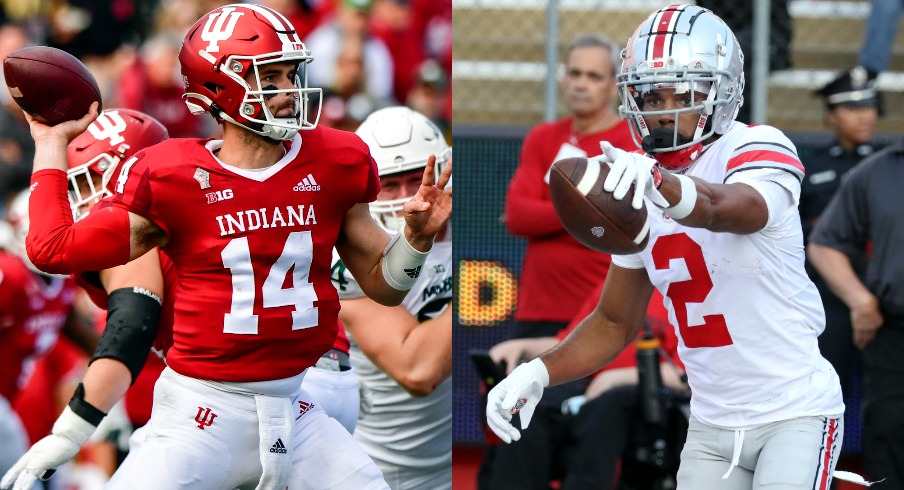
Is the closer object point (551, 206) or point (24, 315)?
point (24, 315)

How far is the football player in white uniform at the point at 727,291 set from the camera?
3367 mm

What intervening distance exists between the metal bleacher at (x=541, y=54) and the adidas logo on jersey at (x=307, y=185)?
417 cm

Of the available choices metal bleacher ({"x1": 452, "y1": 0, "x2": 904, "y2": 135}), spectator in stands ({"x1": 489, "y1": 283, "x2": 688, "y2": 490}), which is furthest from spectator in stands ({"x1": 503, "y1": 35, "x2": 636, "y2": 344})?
metal bleacher ({"x1": 452, "y1": 0, "x2": 904, "y2": 135})

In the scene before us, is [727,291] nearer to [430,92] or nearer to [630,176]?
[630,176]

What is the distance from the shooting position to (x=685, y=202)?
3012mm

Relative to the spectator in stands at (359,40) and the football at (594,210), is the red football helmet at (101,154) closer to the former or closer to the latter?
the football at (594,210)

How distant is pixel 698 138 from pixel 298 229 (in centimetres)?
106

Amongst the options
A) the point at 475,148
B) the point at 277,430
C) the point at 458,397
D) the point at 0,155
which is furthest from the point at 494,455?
the point at 0,155

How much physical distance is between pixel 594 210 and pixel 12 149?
23.3 ft

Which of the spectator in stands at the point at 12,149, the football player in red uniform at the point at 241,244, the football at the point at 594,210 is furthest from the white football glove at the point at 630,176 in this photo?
the spectator in stands at the point at 12,149

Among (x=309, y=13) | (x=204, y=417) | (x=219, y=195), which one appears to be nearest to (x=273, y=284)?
(x=219, y=195)

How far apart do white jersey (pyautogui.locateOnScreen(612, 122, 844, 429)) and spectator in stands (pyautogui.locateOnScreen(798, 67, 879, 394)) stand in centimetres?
315

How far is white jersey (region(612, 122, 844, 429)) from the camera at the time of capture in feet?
11.1

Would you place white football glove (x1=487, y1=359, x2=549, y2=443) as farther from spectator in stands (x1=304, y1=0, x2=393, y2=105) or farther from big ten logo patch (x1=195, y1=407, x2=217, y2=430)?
spectator in stands (x1=304, y1=0, x2=393, y2=105)
